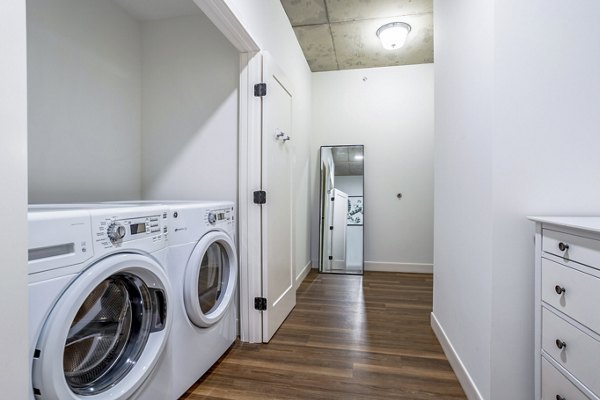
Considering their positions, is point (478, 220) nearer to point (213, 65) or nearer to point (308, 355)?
point (308, 355)

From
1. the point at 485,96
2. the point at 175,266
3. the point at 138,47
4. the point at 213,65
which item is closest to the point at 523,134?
the point at 485,96

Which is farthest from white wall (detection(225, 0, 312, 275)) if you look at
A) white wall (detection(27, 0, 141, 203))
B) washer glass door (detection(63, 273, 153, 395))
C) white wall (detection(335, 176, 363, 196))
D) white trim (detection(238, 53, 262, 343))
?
washer glass door (detection(63, 273, 153, 395))

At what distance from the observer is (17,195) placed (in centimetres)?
61

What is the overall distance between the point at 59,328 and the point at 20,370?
0.16 meters

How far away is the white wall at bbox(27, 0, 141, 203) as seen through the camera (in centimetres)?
165

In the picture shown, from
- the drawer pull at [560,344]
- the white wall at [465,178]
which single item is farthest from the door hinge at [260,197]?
the drawer pull at [560,344]

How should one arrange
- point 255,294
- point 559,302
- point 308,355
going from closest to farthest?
point 559,302, point 308,355, point 255,294

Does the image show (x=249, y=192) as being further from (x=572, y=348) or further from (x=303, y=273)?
(x=303, y=273)

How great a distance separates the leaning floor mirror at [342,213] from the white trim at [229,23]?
6.81 ft

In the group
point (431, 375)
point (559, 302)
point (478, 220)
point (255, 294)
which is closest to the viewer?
point (559, 302)

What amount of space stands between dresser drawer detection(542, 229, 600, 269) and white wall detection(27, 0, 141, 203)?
7.81 ft

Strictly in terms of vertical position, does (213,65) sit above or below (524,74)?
above

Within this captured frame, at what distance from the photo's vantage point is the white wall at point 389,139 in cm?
353

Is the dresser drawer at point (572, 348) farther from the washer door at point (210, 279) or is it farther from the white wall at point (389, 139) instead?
the white wall at point (389, 139)
